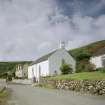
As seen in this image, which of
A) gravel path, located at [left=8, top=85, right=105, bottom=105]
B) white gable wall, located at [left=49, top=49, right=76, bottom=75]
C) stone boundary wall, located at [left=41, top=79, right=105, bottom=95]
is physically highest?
white gable wall, located at [left=49, top=49, right=76, bottom=75]

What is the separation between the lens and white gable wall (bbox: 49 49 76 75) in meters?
76.8

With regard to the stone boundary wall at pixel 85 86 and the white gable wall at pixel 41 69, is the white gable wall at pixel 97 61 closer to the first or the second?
the stone boundary wall at pixel 85 86

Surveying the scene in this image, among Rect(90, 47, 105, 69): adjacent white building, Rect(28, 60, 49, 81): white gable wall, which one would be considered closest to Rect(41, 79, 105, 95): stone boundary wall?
Rect(90, 47, 105, 69): adjacent white building

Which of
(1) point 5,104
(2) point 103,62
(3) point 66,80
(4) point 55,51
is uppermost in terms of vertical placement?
(4) point 55,51

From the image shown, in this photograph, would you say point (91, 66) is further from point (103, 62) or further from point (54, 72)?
point (54, 72)

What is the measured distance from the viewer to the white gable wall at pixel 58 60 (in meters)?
76.8

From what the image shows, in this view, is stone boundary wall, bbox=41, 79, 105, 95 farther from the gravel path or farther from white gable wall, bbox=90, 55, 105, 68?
white gable wall, bbox=90, 55, 105, 68

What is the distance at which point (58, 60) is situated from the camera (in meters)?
77.8

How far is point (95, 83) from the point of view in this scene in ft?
97.1

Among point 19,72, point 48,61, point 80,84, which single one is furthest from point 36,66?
point 80,84

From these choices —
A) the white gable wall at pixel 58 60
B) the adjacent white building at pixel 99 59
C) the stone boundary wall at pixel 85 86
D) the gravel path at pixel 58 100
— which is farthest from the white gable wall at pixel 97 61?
the gravel path at pixel 58 100

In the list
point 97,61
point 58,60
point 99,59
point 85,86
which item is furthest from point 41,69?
point 85,86

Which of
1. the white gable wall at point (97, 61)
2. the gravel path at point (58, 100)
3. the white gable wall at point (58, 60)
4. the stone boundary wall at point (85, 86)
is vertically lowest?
the gravel path at point (58, 100)

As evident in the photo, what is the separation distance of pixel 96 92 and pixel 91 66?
2325cm
